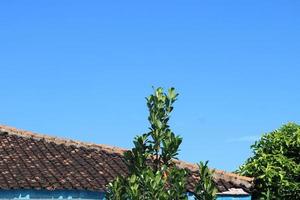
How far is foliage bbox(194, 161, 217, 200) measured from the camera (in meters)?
11.8

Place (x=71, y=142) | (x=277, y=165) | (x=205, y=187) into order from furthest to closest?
1. (x=71, y=142)
2. (x=277, y=165)
3. (x=205, y=187)

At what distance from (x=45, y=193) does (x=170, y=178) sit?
8458mm

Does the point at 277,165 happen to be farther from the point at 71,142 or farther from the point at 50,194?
the point at 50,194

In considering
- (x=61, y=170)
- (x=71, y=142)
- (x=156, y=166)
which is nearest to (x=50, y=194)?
(x=61, y=170)

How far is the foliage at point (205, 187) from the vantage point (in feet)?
38.5

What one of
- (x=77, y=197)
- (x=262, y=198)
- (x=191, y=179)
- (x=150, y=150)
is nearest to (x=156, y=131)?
(x=150, y=150)

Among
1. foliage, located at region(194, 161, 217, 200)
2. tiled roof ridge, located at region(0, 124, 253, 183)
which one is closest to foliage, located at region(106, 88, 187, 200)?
foliage, located at region(194, 161, 217, 200)

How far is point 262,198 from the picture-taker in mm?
22547

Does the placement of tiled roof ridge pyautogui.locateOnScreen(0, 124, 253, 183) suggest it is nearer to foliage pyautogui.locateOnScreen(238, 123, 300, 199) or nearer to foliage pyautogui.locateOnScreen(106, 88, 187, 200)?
foliage pyautogui.locateOnScreen(238, 123, 300, 199)

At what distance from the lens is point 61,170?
21.1 metres

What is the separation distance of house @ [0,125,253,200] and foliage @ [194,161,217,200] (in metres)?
8.31

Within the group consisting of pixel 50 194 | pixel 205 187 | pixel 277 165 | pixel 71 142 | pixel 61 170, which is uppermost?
pixel 71 142

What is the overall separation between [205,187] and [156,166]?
1038mm

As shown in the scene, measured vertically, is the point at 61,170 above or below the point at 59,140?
below
